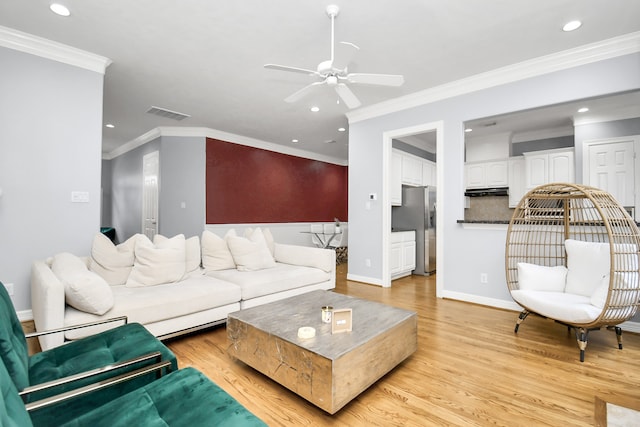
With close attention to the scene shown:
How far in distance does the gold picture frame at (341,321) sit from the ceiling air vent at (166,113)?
15.3ft

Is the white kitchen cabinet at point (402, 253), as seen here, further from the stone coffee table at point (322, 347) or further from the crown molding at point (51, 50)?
the crown molding at point (51, 50)

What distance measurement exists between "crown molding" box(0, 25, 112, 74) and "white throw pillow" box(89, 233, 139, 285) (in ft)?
6.50

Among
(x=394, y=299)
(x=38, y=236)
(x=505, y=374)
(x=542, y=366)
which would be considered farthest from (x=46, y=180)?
(x=542, y=366)

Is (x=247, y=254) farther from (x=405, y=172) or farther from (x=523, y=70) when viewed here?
(x=523, y=70)

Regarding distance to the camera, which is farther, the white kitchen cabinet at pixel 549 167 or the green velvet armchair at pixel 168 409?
the white kitchen cabinet at pixel 549 167

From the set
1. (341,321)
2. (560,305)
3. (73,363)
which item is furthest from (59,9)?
(560,305)

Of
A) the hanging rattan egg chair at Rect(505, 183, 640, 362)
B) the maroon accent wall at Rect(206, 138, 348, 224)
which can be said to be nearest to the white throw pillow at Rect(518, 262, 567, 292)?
the hanging rattan egg chair at Rect(505, 183, 640, 362)

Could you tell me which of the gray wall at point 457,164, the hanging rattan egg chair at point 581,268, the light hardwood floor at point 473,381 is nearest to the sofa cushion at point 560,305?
the hanging rattan egg chair at point 581,268

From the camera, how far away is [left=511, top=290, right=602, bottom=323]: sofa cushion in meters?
2.24

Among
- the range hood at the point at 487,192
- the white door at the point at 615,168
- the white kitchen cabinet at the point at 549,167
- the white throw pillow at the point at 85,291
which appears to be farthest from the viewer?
the range hood at the point at 487,192

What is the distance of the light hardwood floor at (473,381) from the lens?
1.65 m

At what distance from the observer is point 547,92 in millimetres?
3291

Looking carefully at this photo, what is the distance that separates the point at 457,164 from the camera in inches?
153

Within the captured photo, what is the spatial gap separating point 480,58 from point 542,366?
9.81 ft
